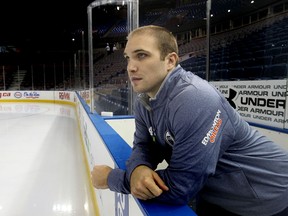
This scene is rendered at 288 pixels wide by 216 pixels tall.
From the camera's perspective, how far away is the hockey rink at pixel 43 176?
2150 mm

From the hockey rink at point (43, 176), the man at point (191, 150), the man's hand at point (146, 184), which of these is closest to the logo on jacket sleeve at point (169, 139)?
the man at point (191, 150)

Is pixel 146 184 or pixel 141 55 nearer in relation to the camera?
pixel 146 184

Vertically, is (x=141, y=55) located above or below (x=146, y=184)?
above

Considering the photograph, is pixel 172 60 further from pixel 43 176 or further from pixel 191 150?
pixel 43 176

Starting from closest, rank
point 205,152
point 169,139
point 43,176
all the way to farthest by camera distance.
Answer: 1. point 205,152
2. point 169,139
3. point 43,176

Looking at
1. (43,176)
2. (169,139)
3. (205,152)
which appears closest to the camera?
(205,152)

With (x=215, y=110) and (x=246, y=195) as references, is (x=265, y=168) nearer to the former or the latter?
(x=246, y=195)

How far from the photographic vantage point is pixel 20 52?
16391mm

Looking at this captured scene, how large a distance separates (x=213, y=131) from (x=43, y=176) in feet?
8.46

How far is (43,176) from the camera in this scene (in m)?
2.82

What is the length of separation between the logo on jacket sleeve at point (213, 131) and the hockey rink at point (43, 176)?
166 centimetres

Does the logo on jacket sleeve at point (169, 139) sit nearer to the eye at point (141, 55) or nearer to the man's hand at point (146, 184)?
the man's hand at point (146, 184)

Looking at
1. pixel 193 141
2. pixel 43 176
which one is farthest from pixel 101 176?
pixel 43 176

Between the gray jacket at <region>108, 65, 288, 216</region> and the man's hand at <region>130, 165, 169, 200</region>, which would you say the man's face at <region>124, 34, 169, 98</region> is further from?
the man's hand at <region>130, 165, 169, 200</region>
